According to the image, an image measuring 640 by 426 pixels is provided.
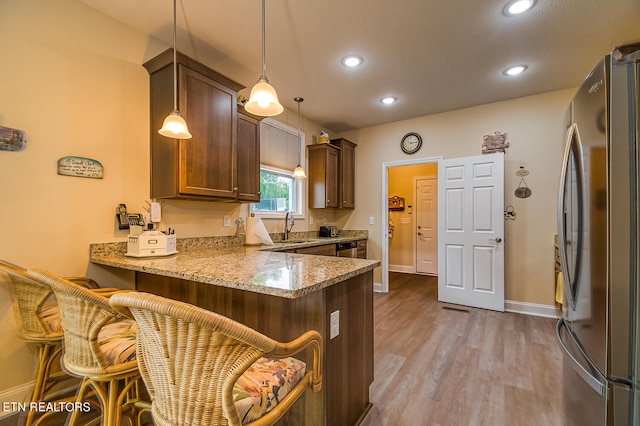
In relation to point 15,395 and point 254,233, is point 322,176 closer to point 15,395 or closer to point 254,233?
point 254,233

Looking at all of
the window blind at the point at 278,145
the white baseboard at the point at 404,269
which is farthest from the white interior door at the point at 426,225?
the window blind at the point at 278,145

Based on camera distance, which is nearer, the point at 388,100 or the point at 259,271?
the point at 259,271

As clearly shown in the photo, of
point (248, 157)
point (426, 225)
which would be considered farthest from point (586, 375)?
point (426, 225)

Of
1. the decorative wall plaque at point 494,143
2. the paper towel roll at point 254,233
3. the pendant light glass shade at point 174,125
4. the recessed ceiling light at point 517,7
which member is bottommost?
the paper towel roll at point 254,233

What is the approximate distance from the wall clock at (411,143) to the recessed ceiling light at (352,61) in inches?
74.9

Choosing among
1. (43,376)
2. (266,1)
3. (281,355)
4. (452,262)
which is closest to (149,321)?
(281,355)

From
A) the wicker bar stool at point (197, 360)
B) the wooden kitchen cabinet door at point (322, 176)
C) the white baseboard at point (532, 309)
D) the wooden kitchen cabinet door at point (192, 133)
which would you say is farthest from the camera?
the wooden kitchen cabinet door at point (322, 176)

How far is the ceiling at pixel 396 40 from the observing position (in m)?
2.04

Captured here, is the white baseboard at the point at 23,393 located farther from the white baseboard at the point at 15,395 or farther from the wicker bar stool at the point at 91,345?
the wicker bar stool at the point at 91,345

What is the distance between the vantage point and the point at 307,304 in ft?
4.41

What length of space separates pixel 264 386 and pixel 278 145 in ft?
10.8

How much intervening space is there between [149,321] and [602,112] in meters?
1.76

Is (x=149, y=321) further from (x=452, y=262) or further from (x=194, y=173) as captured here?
(x=452, y=262)

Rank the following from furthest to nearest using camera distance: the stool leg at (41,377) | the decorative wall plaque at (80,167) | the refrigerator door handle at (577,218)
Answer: the decorative wall plaque at (80,167), the stool leg at (41,377), the refrigerator door handle at (577,218)
